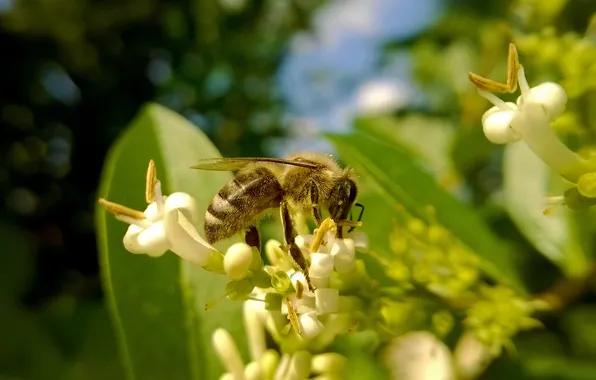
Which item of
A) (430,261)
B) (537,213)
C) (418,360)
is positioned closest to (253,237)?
(430,261)

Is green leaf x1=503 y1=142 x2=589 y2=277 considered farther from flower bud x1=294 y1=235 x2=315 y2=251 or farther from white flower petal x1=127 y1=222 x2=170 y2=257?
white flower petal x1=127 y1=222 x2=170 y2=257

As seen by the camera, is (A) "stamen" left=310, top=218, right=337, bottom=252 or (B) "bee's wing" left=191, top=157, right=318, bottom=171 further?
(B) "bee's wing" left=191, top=157, right=318, bottom=171

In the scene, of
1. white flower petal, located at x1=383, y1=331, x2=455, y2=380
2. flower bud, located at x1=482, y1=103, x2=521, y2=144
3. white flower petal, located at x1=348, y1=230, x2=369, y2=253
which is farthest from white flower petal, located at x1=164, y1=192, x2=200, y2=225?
→ white flower petal, located at x1=383, y1=331, x2=455, y2=380

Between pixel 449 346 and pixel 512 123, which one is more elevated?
pixel 512 123

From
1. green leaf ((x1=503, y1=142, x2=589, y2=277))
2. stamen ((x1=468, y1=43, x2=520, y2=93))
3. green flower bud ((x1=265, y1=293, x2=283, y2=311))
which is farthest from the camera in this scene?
green leaf ((x1=503, y1=142, x2=589, y2=277))

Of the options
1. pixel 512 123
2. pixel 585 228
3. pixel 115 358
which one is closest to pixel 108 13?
pixel 115 358

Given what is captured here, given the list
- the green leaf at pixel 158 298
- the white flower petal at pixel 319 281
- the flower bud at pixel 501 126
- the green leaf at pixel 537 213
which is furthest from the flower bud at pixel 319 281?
the green leaf at pixel 537 213

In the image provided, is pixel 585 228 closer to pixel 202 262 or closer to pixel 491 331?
pixel 491 331
